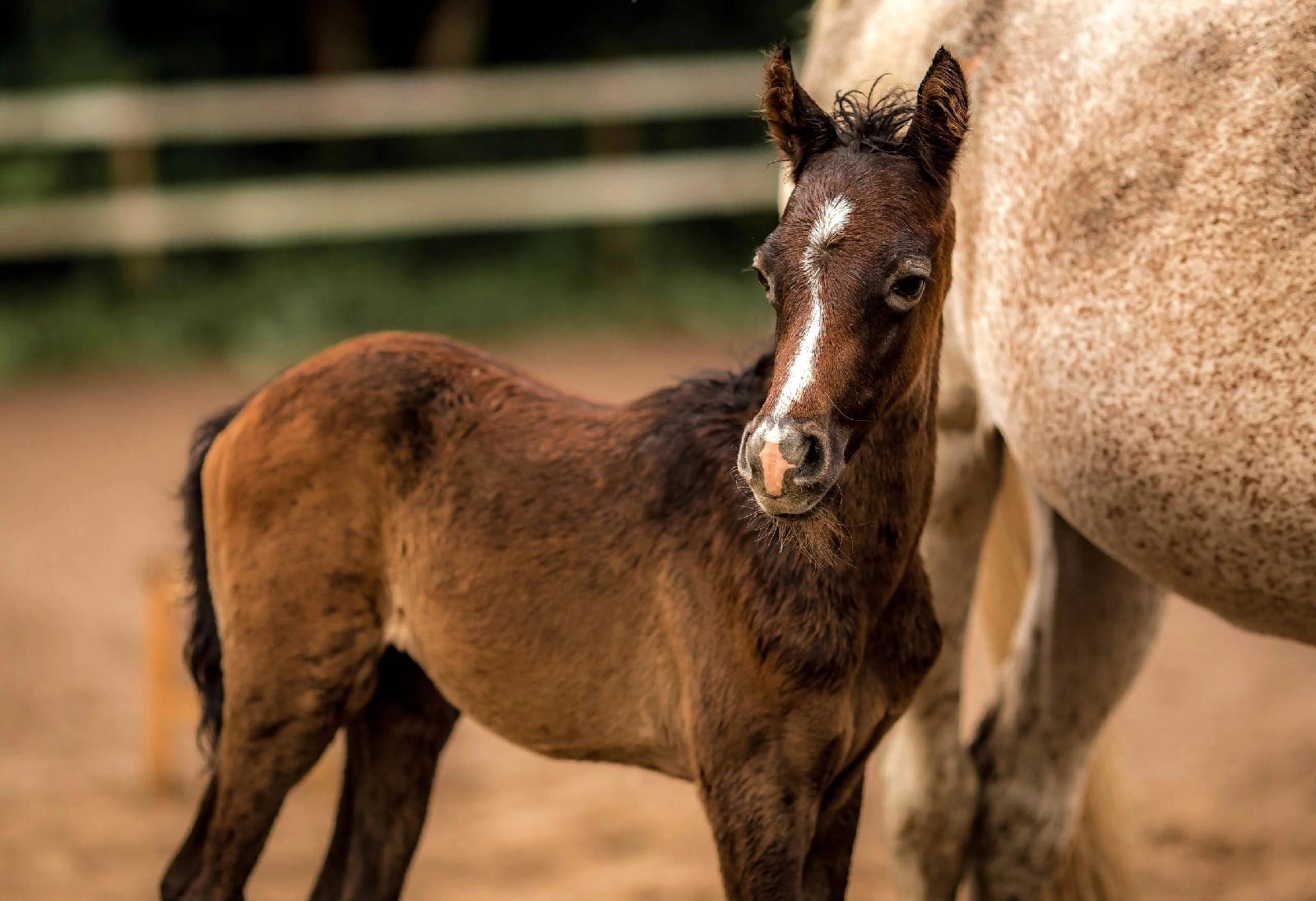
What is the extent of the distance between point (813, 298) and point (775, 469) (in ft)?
0.83

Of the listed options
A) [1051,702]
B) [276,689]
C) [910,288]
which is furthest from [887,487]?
[1051,702]

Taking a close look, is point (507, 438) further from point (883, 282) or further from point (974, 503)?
point (974, 503)

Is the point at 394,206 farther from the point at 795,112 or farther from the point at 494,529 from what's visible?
the point at 795,112

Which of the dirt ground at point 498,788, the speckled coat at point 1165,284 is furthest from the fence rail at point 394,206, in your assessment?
the speckled coat at point 1165,284

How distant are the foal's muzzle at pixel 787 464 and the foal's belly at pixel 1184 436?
2.63ft

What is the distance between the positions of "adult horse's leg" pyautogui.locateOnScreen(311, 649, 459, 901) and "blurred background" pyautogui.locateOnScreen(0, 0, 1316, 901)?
2099 mm

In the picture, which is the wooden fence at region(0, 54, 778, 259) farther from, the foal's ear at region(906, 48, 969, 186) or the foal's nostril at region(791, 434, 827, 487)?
the foal's nostril at region(791, 434, 827, 487)

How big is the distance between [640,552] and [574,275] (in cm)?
907

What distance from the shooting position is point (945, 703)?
129 inches

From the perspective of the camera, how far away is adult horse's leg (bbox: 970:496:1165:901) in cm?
331

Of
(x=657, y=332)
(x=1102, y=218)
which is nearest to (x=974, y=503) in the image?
(x=1102, y=218)

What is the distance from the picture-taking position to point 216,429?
2936mm

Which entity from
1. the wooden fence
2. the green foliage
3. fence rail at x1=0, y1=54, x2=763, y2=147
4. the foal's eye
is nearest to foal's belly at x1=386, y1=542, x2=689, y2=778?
the foal's eye

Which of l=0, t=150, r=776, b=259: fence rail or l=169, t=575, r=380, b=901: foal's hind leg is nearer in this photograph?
l=169, t=575, r=380, b=901: foal's hind leg
